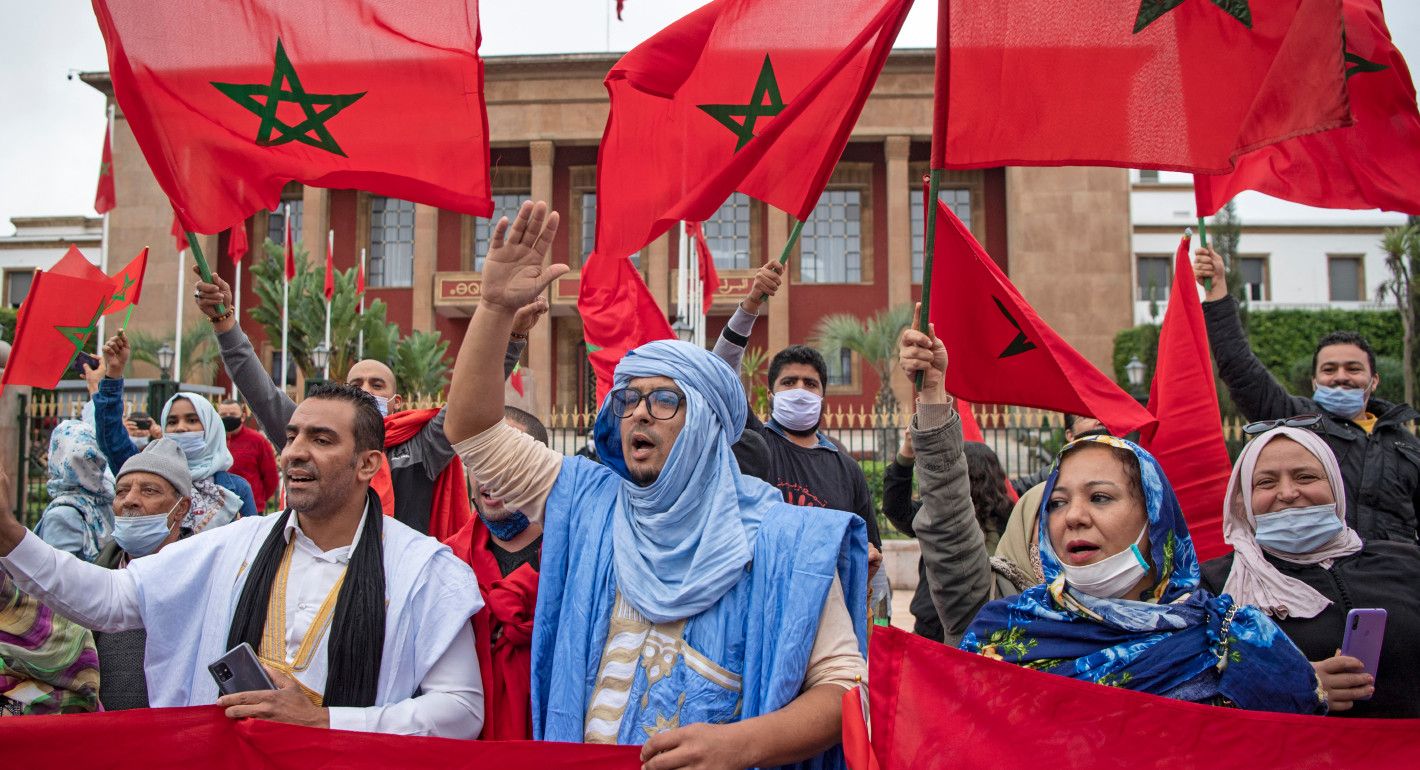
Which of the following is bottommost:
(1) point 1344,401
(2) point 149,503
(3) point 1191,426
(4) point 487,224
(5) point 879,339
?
(2) point 149,503

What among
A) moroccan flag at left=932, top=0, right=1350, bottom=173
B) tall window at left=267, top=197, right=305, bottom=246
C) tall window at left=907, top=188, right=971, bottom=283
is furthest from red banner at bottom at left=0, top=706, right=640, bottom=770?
tall window at left=267, top=197, right=305, bottom=246

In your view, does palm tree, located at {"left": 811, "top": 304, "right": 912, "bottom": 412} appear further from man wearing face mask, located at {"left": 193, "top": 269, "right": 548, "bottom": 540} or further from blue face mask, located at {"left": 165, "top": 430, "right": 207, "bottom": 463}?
man wearing face mask, located at {"left": 193, "top": 269, "right": 548, "bottom": 540}

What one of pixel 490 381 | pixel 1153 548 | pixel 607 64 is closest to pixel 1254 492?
pixel 1153 548

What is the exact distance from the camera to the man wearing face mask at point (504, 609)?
2604mm

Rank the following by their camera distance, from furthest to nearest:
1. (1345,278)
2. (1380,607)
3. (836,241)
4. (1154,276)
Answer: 1. (1345,278)
2. (1154,276)
3. (836,241)
4. (1380,607)

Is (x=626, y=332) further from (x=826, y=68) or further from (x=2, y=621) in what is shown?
(x=2, y=621)

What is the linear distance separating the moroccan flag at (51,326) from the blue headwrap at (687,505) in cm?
371

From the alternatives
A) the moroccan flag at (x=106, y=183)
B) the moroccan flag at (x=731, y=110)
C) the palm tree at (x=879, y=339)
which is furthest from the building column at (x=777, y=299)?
the moroccan flag at (x=731, y=110)

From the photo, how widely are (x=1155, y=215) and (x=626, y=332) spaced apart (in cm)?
3471

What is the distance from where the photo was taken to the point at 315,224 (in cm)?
2972

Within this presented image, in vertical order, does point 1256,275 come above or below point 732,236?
below

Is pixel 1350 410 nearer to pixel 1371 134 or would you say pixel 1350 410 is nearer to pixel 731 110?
pixel 1371 134

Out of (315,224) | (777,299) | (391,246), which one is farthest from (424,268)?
(777,299)

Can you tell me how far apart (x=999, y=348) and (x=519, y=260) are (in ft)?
6.69
